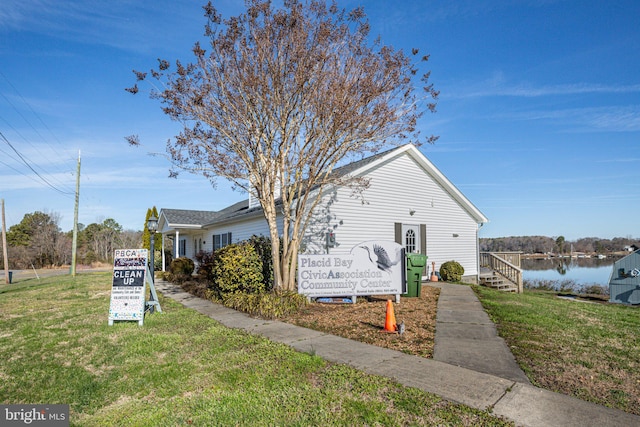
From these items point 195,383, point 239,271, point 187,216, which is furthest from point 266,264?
point 187,216

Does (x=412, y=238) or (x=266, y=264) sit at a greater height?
(x=412, y=238)

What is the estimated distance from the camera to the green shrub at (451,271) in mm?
15672

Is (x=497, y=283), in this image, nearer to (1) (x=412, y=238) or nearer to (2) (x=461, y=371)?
(1) (x=412, y=238)

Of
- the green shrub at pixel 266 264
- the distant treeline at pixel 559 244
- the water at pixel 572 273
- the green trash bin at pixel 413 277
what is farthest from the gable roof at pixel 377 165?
the distant treeline at pixel 559 244

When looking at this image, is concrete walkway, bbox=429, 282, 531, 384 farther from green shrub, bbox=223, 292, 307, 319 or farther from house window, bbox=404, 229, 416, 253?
house window, bbox=404, 229, 416, 253

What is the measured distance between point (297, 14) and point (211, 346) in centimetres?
819

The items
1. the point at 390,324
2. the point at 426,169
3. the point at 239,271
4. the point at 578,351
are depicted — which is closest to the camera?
the point at 578,351

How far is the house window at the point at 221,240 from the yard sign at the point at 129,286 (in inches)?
362

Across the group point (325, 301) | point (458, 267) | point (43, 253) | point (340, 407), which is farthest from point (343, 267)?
point (43, 253)

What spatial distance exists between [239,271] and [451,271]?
9116 mm

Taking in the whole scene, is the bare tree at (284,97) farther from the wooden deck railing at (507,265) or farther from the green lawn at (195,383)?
the wooden deck railing at (507,265)

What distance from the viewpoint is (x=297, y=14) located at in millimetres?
9758

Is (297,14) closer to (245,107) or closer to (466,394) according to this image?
(245,107)

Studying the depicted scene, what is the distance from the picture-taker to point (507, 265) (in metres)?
17.0
